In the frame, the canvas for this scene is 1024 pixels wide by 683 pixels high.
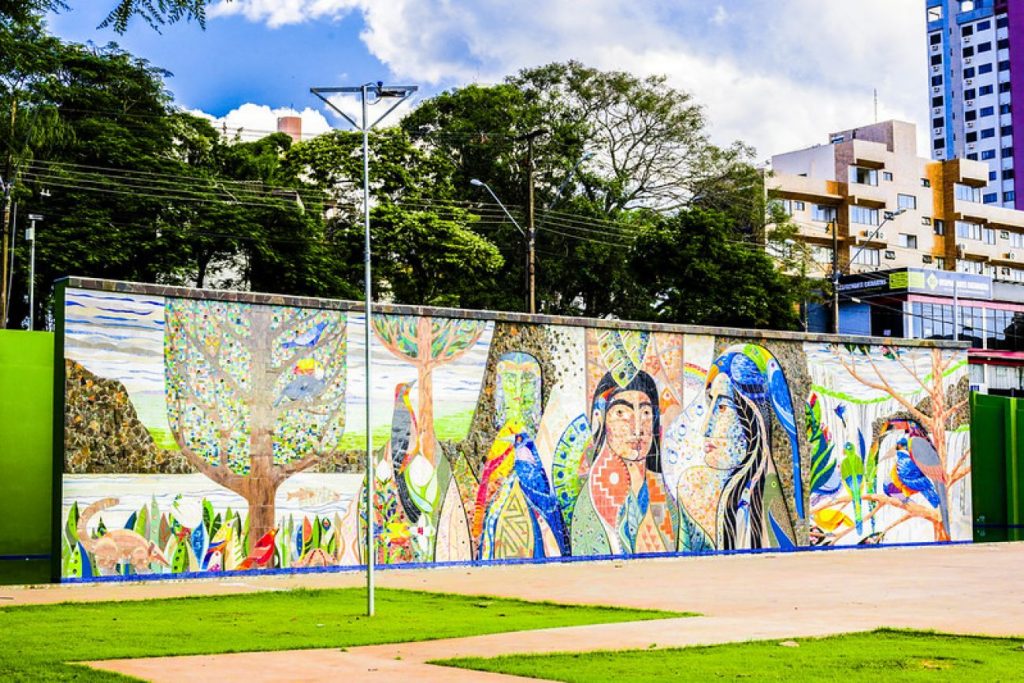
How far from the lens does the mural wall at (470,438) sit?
17.2 metres

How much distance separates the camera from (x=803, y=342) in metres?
24.0

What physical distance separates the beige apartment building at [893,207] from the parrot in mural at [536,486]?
179 ft

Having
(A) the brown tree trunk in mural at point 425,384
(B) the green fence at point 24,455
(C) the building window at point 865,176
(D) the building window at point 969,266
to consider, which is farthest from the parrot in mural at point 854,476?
(D) the building window at point 969,266

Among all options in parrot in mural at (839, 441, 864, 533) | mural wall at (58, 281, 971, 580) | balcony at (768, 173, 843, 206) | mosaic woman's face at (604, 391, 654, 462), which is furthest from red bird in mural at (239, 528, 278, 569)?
balcony at (768, 173, 843, 206)

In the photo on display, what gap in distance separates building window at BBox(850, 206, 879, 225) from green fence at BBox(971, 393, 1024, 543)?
52.7m

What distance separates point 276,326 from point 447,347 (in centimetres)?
287

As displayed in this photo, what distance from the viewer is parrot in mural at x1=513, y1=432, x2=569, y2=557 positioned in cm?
2061

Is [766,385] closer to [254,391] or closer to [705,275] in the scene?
[254,391]

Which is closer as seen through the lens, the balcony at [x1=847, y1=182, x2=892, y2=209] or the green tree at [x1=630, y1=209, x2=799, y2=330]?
the green tree at [x1=630, y1=209, x2=799, y2=330]

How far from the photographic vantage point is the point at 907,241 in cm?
8150

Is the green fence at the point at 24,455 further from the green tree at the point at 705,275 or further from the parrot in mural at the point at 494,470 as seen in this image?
the green tree at the point at 705,275

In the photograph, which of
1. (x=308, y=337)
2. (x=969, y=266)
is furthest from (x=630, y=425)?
(x=969, y=266)

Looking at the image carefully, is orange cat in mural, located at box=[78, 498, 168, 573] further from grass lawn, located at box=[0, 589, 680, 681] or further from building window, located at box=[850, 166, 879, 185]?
building window, located at box=[850, 166, 879, 185]

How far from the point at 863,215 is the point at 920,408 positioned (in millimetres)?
55576
